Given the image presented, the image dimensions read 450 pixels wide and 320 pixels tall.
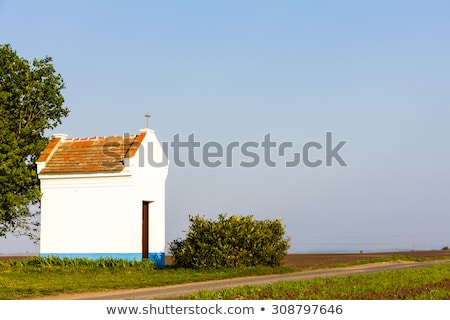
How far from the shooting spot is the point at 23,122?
35969 mm

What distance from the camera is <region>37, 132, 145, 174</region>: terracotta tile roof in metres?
32.6

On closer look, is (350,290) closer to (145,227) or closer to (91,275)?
(91,275)

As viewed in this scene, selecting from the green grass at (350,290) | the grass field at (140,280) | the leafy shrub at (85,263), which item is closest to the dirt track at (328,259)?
the grass field at (140,280)

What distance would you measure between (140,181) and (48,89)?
7.97 m

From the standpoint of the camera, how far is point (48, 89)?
36.0 metres

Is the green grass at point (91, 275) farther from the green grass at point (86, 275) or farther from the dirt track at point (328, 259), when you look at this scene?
the dirt track at point (328, 259)

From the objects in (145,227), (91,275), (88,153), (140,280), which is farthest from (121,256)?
(140,280)

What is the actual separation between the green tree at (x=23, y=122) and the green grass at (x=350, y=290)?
1794cm

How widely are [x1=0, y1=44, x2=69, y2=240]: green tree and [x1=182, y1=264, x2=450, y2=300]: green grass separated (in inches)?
706

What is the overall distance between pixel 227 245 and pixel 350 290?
1214 centimetres

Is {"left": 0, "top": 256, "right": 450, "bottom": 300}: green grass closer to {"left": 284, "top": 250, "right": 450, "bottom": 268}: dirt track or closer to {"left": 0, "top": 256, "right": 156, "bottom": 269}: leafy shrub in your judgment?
{"left": 0, "top": 256, "right": 156, "bottom": 269}: leafy shrub

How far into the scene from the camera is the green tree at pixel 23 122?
33.5 metres
